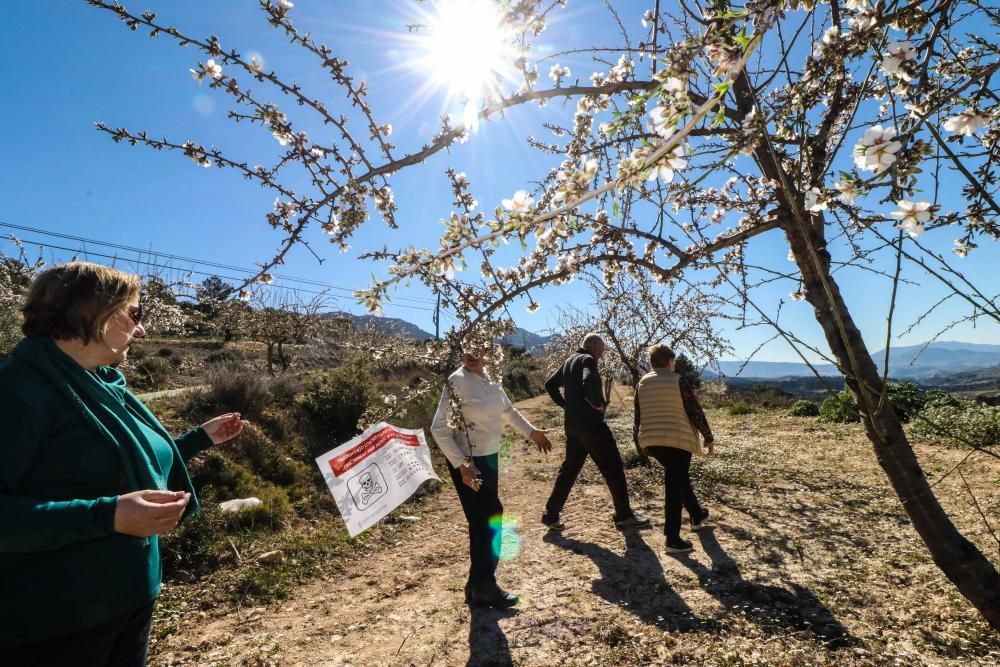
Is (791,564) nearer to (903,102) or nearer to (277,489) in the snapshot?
(903,102)

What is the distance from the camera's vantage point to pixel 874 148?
1.35 metres

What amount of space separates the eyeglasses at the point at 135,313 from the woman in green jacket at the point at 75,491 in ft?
0.13

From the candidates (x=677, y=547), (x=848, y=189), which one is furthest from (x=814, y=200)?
(x=677, y=547)

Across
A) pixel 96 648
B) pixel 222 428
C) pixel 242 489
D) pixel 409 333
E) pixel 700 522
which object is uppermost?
pixel 409 333

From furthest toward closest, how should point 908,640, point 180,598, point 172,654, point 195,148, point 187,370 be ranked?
point 187,370 → point 180,598 → point 172,654 → point 908,640 → point 195,148

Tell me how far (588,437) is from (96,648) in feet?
13.7

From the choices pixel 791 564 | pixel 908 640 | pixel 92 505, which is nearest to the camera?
pixel 92 505

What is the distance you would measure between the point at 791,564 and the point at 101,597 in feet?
14.9

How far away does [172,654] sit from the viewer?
11.3 ft

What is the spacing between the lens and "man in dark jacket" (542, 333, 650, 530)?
502cm

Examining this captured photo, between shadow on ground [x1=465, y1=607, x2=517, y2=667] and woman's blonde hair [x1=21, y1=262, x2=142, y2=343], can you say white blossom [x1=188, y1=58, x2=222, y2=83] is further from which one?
shadow on ground [x1=465, y1=607, x2=517, y2=667]

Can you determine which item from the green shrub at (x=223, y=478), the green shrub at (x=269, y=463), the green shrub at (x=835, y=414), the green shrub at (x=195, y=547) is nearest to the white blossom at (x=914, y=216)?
the green shrub at (x=195, y=547)

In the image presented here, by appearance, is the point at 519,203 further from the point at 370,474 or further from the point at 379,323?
the point at 379,323

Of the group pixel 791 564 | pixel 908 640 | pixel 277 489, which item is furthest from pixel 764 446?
pixel 277 489
